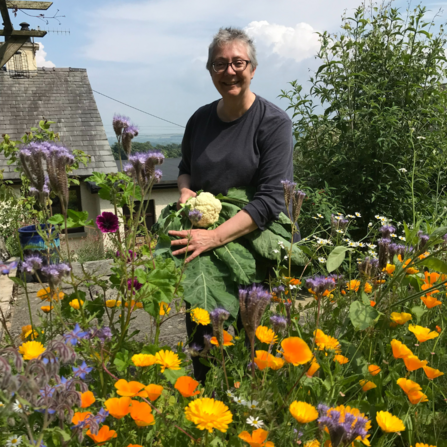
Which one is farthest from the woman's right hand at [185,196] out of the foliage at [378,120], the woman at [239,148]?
the foliage at [378,120]

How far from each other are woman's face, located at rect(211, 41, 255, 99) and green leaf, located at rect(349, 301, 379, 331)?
50.6 inches

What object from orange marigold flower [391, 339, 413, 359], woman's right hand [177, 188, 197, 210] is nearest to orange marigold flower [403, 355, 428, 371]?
orange marigold flower [391, 339, 413, 359]

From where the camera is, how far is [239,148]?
220 cm

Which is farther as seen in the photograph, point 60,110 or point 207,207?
point 60,110

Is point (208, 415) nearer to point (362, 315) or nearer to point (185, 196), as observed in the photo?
point (362, 315)

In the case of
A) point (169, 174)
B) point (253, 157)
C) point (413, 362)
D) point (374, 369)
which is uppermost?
point (253, 157)

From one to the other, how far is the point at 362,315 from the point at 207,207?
91 cm

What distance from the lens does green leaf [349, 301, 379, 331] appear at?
143 centimetres

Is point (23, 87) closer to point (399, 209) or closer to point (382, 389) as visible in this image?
point (399, 209)

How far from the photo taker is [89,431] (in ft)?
3.34

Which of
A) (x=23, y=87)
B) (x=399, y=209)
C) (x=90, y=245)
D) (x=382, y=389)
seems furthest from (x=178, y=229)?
(x=23, y=87)

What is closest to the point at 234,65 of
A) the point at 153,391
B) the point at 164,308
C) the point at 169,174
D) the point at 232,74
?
the point at 232,74

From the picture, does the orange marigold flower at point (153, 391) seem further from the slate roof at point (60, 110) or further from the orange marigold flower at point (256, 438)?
the slate roof at point (60, 110)

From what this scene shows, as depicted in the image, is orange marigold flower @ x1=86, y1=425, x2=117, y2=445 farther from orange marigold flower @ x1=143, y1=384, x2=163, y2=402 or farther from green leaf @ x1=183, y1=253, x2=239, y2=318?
green leaf @ x1=183, y1=253, x2=239, y2=318
